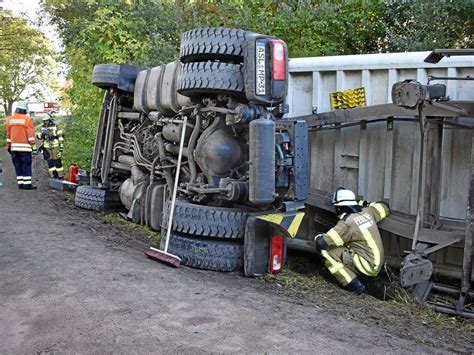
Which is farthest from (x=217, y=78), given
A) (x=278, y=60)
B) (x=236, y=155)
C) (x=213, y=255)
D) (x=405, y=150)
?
(x=405, y=150)

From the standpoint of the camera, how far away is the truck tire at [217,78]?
4512 millimetres

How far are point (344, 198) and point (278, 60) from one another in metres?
1.42

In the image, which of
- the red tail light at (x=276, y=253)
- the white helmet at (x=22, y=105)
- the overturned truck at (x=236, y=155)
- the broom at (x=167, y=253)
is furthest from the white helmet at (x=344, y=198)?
the white helmet at (x=22, y=105)

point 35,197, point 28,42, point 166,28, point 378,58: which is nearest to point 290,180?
point 378,58

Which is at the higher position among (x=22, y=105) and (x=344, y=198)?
(x=22, y=105)

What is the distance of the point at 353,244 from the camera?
4.89 m

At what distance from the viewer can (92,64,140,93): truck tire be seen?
694cm

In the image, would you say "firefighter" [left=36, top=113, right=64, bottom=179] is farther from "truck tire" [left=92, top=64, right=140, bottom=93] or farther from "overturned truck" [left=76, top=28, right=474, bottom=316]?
"overturned truck" [left=76, top=28, right=474, bottom=316]

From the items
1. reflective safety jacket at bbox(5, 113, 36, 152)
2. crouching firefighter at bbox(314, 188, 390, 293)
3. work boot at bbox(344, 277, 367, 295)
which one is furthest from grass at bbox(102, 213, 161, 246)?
reflective safety jacket at bbox(5, 113, 36, 152)

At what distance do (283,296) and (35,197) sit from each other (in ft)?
18.0

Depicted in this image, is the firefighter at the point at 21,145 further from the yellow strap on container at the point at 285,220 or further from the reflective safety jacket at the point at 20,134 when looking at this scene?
the yellow strap on container at the point at 285,220

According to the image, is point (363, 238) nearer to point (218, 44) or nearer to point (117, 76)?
point (218, 44)

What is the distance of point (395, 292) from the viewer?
4.78 meters

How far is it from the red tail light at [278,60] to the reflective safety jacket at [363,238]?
4.54ft
